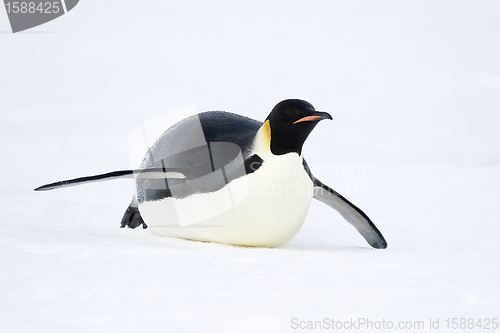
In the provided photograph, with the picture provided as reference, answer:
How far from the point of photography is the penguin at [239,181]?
2271 mm

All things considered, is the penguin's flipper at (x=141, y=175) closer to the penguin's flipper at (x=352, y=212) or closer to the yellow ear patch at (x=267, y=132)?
the yellow ear patch at (x=267, y=132)

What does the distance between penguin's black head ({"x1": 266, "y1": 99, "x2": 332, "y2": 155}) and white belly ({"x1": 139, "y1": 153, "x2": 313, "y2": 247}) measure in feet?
0.20

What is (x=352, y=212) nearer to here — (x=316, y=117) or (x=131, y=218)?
(x=316, y=117)

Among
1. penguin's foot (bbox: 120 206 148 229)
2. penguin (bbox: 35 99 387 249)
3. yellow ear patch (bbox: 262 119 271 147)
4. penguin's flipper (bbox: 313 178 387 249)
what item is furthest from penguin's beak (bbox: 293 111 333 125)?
penguin's foot (bbox: 120 206 148 229)

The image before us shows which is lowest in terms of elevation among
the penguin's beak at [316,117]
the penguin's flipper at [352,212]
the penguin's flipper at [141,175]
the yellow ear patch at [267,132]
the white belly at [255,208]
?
the penguin's flipper at [352,212]

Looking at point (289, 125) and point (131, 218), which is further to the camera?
point (131, 218)

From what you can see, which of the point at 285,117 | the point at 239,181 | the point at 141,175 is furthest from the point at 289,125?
the point at 141,175

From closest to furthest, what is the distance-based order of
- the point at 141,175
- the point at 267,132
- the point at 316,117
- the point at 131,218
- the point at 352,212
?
the point at 316,117 < the point at 267,132 < the point at 141,175 < the point at 352,212 < the point at 131,218

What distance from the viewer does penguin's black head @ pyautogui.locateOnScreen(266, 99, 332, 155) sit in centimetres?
228

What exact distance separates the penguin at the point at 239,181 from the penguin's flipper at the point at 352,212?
0.96 ft

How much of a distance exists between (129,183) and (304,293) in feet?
19.7

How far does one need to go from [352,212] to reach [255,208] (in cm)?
82

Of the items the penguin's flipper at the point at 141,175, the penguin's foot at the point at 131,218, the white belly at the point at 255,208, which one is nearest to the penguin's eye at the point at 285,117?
the white belly at the point at 255,208

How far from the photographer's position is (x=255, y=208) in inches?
89.7
